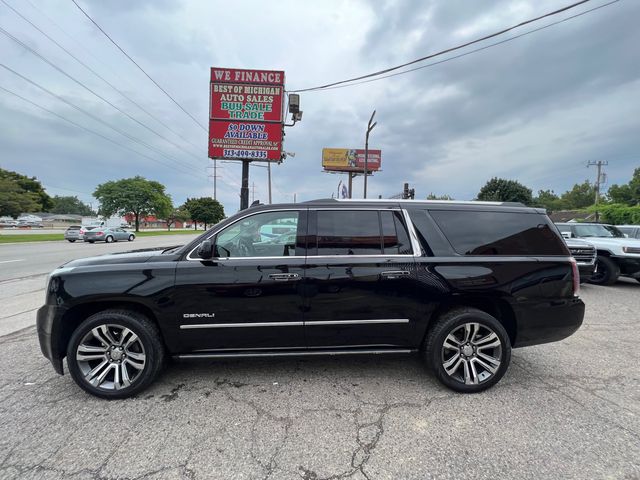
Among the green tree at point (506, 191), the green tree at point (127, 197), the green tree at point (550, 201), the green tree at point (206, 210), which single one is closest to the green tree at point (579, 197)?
the green tree at point (550, 201)

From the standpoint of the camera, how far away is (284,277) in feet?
9.18

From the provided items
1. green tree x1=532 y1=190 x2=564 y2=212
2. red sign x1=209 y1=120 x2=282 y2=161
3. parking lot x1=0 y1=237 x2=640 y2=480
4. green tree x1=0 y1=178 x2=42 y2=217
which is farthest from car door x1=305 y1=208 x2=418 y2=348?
green tree x1=532 y1=190 x2=564 y2=212

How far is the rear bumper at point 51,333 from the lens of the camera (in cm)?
272

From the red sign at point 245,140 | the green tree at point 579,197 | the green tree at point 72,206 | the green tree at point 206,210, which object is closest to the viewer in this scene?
the red sign at point 245,140

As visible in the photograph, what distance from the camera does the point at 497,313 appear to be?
10.3 feet

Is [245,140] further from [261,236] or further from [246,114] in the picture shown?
[261,236]

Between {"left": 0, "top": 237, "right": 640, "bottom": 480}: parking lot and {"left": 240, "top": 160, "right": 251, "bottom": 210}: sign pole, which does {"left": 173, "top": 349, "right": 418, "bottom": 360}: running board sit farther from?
{"left": 240, "top": 160, "right": 251, "bottom": 210}: sign pole

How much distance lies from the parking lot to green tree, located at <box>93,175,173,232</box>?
5471 centimetres

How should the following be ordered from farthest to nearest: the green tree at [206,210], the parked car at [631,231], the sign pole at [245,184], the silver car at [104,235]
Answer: the green tree at [206,210], the silver car at [104,235], the sign pole at [245,184], the parked car at [631,231]

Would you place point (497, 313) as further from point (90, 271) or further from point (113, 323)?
point (90, 271)

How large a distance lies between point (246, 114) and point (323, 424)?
11.5 m

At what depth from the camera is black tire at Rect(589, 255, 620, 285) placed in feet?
25.9

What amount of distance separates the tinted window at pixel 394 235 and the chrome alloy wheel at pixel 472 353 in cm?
92

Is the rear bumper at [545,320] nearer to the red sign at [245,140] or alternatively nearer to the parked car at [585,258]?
the parked car at [585,258]
